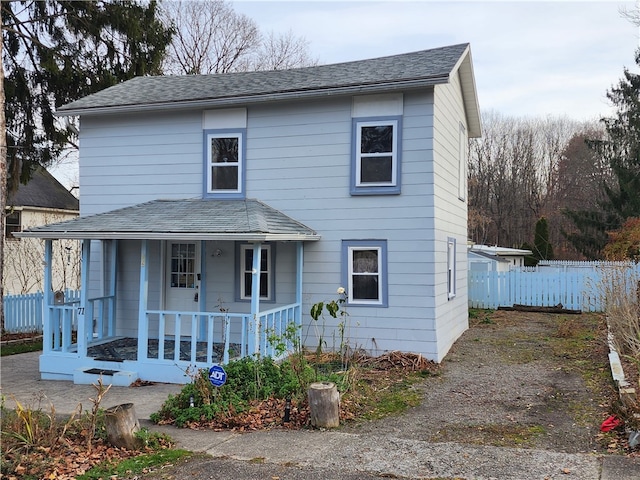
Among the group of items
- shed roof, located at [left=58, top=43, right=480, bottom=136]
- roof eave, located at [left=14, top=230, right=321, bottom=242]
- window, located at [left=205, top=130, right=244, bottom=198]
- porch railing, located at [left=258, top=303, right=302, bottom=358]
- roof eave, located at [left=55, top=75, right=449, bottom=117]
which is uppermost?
shed roof, located at [left=58, top=43, right=480, bottom=136]

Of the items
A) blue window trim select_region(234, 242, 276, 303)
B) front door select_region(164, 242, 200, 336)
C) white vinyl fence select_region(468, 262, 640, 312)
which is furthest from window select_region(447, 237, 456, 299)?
white vinyl fence select_region(468, 262, 640, 312)

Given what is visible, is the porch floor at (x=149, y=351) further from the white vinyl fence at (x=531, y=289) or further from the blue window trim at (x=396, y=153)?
the white vinyl fence at (x=531, y=289)

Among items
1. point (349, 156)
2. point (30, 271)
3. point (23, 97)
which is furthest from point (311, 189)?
point (30, 271)

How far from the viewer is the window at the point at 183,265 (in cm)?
1168

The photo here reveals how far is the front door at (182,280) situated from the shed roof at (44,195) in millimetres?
10780

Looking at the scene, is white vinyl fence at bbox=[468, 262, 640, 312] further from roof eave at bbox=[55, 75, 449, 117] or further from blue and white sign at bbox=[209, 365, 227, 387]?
blue and white sign at bbox=[209, 365, 227, 387]

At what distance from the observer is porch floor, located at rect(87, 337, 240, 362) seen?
9875 millimetres

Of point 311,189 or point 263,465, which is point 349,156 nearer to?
point 311,189

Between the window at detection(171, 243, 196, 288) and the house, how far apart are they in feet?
0.08

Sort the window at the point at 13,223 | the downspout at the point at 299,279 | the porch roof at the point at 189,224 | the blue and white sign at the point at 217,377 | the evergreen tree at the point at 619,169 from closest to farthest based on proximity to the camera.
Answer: the blue and white sign at the point at 217,377
the porch roof at the point at 189,224
the downspout at the point at 299,279
the window at the point at 13,223
the evergreen tree at the point at 619,169

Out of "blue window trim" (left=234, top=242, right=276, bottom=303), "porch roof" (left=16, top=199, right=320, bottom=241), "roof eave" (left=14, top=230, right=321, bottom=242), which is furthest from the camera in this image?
"blue window trim" (left=234, top=242, right=276, bottom=303)

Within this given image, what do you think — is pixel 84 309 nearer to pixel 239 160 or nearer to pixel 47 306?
pixel 47 306

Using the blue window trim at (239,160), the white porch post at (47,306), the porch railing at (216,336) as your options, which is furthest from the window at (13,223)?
the blue window trim at (239,160)

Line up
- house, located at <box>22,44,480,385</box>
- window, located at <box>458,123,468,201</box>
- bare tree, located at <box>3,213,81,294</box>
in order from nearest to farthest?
1. house, located at <box>22,44,480,385</box>
2. window, located at <box>458,123,468,201</box>
3. bare tree, located at <box>3,213,81,294</box>
